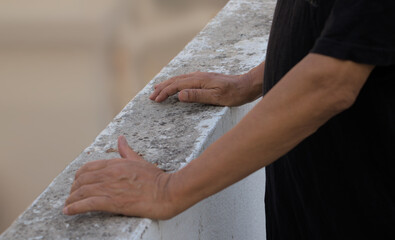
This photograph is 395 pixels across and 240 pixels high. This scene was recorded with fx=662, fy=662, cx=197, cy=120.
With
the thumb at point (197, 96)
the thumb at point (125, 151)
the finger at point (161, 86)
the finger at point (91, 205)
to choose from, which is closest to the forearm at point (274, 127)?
the finger at point (91, 205)

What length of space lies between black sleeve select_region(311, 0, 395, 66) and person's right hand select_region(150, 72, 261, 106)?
0.81m

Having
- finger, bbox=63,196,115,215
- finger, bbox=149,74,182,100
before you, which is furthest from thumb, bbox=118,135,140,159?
finger, bbox=149,74,182,100

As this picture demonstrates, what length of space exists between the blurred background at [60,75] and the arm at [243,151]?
17.5ft

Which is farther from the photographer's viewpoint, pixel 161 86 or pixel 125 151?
pixel 161 86

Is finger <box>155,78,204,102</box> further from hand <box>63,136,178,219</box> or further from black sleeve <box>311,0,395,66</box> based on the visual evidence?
black sleeve <box>311,0,395,66</box>

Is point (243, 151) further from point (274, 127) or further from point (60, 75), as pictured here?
point (60, 75)

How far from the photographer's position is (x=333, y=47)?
1.12m

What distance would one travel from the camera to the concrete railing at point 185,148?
4.74ft

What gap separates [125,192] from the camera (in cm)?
139

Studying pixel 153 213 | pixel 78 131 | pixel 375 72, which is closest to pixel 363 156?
pixel 375 72

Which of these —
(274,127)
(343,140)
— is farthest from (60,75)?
(274,127)

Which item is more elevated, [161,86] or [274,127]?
[274,127]

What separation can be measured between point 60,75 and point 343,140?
5.64 metres

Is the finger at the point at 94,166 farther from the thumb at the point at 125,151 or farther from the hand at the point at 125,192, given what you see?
the thumb at the point at 125,151
